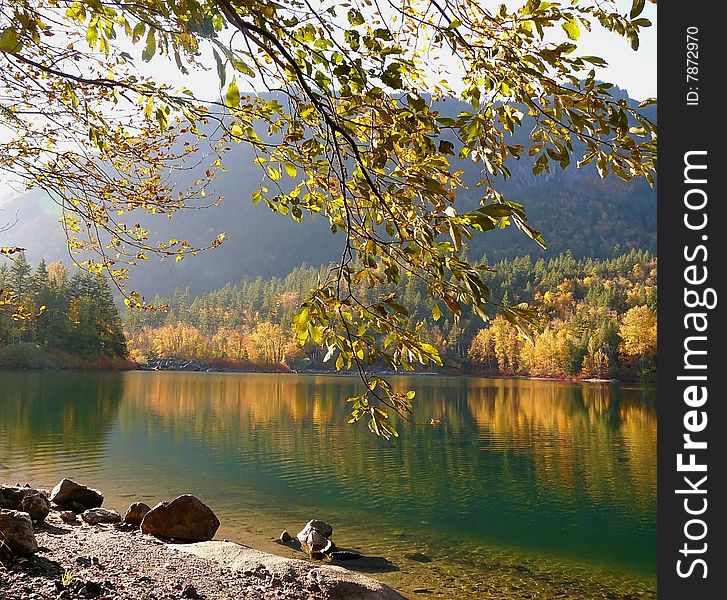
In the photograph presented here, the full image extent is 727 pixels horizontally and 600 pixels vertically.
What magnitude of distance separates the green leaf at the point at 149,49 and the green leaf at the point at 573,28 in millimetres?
1758

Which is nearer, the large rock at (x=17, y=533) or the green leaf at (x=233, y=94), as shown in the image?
the green leaf at (x=233, y=94)

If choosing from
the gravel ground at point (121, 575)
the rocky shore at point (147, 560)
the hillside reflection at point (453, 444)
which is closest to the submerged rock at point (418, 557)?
the rocky shore at point (147, 560)

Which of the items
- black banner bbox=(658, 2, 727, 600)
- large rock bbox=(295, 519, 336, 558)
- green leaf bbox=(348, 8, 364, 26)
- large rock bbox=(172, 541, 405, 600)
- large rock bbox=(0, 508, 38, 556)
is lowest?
large rock bbox=(295, 519, 336, 558)

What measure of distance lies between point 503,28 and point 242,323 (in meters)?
161

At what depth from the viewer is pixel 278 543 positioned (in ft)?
40.7

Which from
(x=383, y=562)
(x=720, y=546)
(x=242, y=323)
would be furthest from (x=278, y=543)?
(x=242, y=323)

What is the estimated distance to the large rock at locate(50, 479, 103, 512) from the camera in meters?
13.1

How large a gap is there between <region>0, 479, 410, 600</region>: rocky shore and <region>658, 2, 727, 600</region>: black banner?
15.9 feet

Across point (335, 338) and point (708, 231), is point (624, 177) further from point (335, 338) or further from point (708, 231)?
point (335, 338)

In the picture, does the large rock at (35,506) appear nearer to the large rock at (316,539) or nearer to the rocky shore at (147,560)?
the rocky shore at (147,560)

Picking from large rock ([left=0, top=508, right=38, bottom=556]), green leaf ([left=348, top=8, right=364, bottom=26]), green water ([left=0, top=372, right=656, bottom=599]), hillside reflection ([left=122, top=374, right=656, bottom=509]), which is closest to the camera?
green leaf ([left=348, top=8, right=364, bottom=26])

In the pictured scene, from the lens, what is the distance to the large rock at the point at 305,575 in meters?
7.86

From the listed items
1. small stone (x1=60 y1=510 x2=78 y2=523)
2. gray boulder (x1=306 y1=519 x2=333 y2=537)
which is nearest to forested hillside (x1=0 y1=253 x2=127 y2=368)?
small stone (x1=60 y1=510 x2=78 y2=523)

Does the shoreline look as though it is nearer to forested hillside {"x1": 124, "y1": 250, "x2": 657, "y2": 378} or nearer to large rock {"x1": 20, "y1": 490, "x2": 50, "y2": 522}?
forested hillside {"x1": 124, "y1": 250, "x2": 657, "y2": 378}
